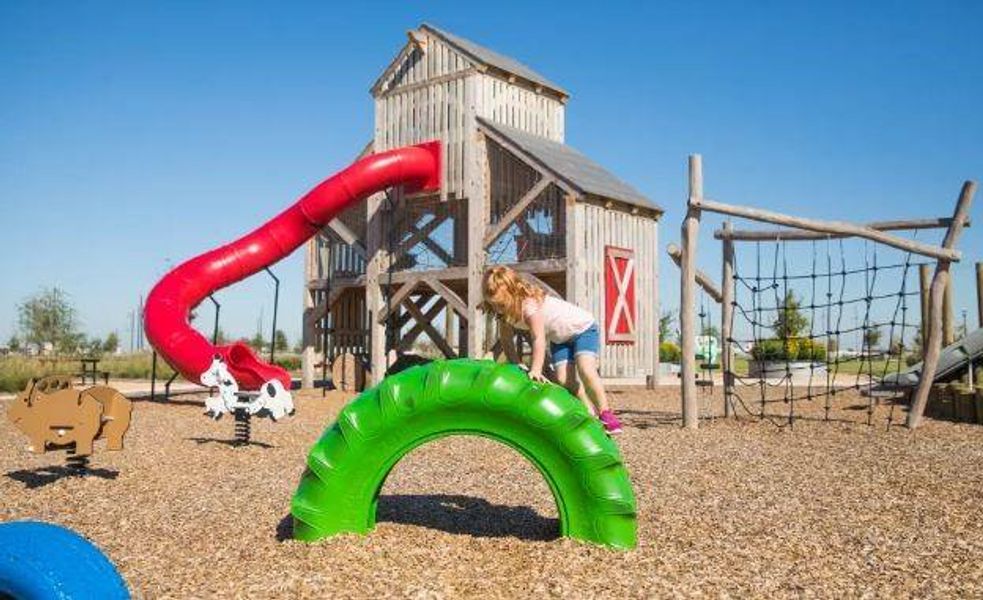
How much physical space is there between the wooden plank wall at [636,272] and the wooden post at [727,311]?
11.7ft

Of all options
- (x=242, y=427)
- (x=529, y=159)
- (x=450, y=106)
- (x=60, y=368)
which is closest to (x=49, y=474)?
(x=242, y=427)

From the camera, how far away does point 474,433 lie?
15.3 ft

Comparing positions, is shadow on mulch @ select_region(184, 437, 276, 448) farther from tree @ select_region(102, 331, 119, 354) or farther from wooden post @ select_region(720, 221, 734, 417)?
tree @ select_region(102, 331, 119, 354)

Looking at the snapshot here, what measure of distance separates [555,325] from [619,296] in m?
10.7

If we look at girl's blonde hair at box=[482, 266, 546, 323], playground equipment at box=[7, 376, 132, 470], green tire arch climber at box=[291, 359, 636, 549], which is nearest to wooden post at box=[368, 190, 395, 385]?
playground equipment at box=[7, 376, 132, 470]

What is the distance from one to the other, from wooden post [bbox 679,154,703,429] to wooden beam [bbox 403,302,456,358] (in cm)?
919

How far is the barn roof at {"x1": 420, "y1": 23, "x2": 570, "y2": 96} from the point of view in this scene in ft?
55.9

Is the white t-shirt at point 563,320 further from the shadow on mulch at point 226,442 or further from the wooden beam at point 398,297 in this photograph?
the wooden beam at point 398,297

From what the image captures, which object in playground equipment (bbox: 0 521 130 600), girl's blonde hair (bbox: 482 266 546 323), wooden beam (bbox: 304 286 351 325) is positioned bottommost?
playground equipment (bbox: 0 521 130 600)

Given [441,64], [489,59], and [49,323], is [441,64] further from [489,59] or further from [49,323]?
[49,323]

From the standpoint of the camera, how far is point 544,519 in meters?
5.45

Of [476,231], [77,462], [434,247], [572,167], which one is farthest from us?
[434,247]

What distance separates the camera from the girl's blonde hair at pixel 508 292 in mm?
5480

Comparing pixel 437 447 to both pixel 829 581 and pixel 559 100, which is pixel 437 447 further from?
pixel 559 100
